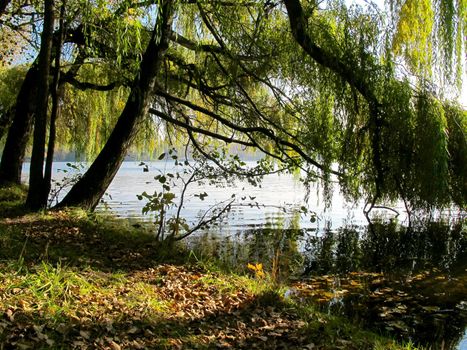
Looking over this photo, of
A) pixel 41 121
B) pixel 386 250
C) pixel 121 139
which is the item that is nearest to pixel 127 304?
pixel 121 139

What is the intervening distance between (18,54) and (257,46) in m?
5.28

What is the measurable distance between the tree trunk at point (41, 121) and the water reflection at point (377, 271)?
7.76 ft

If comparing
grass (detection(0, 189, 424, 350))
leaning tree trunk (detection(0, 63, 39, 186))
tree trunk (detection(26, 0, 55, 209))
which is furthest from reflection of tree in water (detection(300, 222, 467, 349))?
leaning tree trunk (detection(0, 63, 39, 186))

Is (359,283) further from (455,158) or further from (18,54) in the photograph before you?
(18,54)

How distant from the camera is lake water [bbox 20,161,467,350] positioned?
15.3 feet

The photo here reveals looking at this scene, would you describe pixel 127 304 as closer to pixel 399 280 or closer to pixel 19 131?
pixel 399 280

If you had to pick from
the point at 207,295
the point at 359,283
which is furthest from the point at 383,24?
the point at 207,295

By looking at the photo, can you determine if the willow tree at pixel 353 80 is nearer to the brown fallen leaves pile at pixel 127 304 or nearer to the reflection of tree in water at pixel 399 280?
the reflection of tree in water at pixel 399 280

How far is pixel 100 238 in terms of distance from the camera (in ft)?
17.6

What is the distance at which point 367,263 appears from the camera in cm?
675

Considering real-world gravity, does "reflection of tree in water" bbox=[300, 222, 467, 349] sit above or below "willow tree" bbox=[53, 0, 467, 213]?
below

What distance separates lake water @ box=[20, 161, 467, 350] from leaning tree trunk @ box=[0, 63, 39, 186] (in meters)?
1.27

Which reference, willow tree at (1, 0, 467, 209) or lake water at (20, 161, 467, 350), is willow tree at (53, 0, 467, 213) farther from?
lake water at (20, 161, 467, 350)

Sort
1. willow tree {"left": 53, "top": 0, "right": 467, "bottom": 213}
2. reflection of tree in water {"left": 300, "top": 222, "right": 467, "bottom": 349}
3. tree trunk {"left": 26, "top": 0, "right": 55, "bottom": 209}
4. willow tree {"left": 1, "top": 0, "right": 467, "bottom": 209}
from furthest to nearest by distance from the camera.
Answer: tree trunk {"left": 26, "top": 0, "right": 55, "bottom": 209} < willow tree {"left": 53, "top": 0, "right": 467, "bottom": 213} < willow tree {"left": 1, "top": 0, "right": 467, "bottom": 209} < reflection of tree in water {"left": 300, "top": 222, "right": 467, "bottom": 349}
